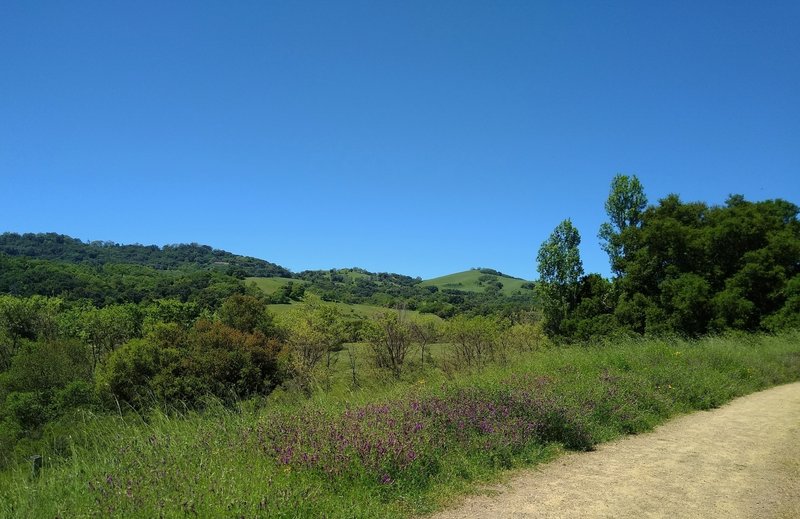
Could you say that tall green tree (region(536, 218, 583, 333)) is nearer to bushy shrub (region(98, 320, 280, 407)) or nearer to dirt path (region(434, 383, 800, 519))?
bushy shrub (region(98, 320, 280, 407))

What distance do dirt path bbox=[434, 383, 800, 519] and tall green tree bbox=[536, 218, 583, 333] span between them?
A: 27.4m

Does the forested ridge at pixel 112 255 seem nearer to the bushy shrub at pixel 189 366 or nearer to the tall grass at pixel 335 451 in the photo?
the bushy shrub at pixel 189 366

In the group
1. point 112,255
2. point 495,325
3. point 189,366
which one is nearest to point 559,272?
point 495,325

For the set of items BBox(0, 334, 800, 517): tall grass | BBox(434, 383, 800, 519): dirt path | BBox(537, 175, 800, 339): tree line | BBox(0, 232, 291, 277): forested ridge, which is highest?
BBox(0, 232, 291, 277): forested ridge

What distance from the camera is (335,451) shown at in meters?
5.46

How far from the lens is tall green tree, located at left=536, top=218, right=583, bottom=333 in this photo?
35.8 m

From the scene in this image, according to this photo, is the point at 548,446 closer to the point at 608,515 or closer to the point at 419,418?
the point at 419,418

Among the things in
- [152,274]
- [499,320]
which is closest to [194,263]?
[152,274]

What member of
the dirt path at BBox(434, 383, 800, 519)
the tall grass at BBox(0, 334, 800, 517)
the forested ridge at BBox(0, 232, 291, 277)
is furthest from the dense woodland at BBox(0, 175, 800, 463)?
the forested ridge at BBox(0, 232, 291, 277)

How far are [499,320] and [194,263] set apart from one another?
548ft

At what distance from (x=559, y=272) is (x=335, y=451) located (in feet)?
108

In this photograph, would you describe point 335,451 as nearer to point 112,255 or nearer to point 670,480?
point 670,480

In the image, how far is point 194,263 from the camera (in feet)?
606

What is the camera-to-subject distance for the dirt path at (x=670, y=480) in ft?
16.6
